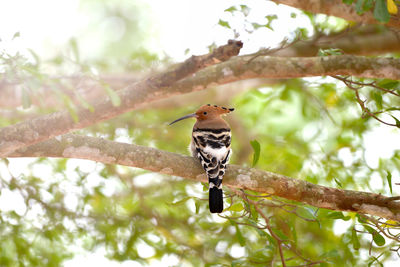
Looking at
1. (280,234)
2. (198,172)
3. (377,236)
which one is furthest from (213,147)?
(377,236)

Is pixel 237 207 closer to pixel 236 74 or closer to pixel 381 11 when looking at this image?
pixel 236 74

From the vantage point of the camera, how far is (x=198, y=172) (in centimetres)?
358

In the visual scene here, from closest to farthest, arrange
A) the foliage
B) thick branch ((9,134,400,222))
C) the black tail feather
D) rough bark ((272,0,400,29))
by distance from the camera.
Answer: the foliage, thick branch ((9,134,400,222)), the black tail feather, rough bark ((272,0,400,29))

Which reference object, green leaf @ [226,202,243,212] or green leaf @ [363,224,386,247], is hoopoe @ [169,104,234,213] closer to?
green leaf @ [226,202,243,212]

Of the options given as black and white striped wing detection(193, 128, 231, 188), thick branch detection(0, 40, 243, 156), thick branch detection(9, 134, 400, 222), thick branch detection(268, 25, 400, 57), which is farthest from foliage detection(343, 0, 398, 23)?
thick branch detection(268, 25, 400, 57)

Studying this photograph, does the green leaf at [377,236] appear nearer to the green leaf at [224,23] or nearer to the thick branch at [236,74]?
the thick branch at [236,74]

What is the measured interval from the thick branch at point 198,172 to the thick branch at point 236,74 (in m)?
0.16

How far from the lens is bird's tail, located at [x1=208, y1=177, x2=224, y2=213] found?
140 inches

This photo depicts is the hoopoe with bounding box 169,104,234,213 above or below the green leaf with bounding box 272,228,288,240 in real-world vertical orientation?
above

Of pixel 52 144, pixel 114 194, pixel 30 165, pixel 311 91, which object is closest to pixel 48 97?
pixel 30 165

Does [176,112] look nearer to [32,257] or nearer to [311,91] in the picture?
[311,91]

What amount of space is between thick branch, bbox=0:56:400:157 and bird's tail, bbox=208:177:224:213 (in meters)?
0.85

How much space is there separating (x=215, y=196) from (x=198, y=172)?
0.76 ft

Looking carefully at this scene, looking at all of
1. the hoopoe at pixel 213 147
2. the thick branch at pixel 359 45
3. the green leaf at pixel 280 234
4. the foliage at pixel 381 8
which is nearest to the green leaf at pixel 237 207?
the hoopoe at pixel 213 147
